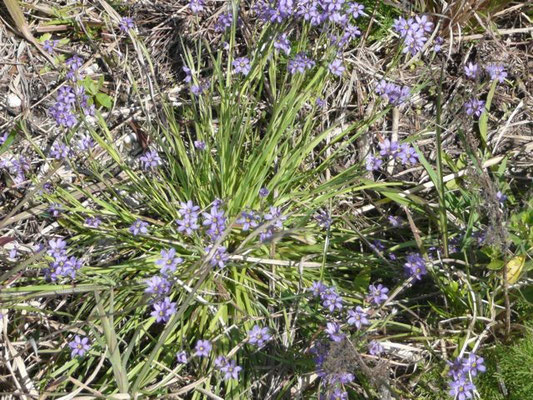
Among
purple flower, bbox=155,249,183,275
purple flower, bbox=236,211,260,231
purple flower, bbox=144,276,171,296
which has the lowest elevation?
purple flower, bbox=236,211,260,231

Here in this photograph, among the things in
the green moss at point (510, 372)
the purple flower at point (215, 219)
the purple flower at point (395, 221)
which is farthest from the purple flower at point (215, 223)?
the green moss at point (510, 372)

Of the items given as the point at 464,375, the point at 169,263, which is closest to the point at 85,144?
the point at 169,263

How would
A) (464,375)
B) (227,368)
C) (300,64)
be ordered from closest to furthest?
(464,375) → (227,368) → (300,64)

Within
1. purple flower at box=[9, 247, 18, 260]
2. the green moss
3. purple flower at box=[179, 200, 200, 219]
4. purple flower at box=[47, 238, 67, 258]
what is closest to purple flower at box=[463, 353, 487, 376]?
the green moss

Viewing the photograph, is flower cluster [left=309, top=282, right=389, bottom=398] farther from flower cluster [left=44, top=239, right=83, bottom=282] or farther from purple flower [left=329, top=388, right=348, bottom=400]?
flower cluster [left=44, top=239, right=83, bottom=282]

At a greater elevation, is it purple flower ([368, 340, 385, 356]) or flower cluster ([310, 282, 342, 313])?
flower cluster ([310, 282, 342, 313])

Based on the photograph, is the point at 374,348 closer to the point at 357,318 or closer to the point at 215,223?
the point at 357,318

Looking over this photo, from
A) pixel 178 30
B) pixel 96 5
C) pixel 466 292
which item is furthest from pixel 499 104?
pixel 96 5
